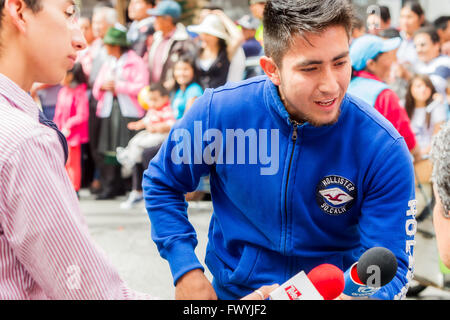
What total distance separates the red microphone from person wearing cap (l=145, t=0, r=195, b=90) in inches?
183

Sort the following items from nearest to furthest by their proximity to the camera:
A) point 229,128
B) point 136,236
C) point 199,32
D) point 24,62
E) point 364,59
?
1. point 24,62
2. point 229,128
3. point 364,59
4. point 136,236
5. point 199,32

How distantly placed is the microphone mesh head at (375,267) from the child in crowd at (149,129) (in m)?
4.27

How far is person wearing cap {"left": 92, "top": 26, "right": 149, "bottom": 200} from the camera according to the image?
6.32 meters

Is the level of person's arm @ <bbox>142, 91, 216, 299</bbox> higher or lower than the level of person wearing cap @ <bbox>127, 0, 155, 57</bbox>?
lower

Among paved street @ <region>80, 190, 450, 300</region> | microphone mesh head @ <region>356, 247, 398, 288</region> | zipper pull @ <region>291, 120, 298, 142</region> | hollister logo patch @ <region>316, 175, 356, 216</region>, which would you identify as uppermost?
zipper pull @ <region>291, 120, 298, 142</region>

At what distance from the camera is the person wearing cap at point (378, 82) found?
10.8ft

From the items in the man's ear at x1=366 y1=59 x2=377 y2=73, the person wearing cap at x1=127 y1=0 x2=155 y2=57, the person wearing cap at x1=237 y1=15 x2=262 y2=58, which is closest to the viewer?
the man's ear at x1=366 y1=59 x2=377 y2=73

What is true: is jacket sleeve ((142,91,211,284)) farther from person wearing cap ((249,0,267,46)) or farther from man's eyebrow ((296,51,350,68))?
person wearing cap ((249,0,267,46))

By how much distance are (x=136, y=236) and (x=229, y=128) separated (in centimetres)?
376

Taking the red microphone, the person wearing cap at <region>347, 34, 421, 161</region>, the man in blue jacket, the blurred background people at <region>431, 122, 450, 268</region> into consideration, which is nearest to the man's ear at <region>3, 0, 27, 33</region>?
the man in blue jacket

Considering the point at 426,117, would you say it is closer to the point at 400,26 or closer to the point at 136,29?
the point at 400,26

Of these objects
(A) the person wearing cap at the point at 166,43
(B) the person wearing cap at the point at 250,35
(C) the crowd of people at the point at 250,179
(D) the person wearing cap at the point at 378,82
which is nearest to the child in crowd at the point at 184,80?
(A) the person wearing cap at the point at 166,43

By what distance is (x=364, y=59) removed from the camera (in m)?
3.64

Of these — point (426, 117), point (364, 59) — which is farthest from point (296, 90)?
point (426, 117)
